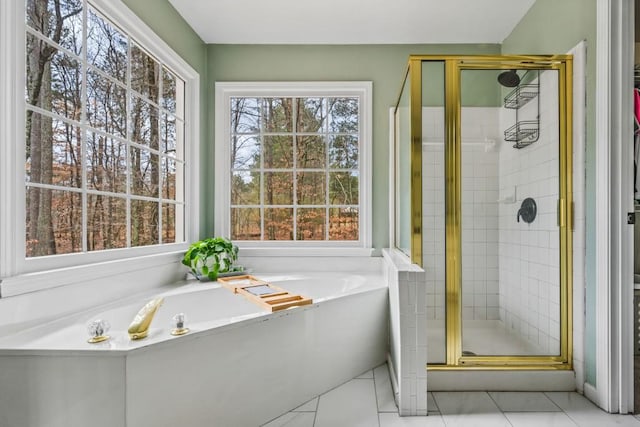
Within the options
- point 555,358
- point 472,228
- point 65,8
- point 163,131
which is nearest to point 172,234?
point 163,131

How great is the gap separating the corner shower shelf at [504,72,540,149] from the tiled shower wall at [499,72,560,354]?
0.08ft

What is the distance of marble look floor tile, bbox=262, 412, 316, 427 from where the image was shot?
1.56 meters

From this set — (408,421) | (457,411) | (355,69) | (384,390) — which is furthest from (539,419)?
(355,69)

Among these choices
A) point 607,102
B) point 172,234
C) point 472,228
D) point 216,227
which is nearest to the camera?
point 607,102

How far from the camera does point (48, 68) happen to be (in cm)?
150

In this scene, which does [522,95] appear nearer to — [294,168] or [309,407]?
[294,168]

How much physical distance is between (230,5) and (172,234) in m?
1.62

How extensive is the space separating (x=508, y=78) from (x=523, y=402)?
1.75 meters

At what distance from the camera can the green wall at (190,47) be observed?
6.85ft

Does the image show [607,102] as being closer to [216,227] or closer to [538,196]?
[538,196]

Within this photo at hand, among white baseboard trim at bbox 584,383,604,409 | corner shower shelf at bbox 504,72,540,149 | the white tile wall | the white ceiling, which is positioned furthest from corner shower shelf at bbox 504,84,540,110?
white baseboard trim at bbox 584,383,604,409

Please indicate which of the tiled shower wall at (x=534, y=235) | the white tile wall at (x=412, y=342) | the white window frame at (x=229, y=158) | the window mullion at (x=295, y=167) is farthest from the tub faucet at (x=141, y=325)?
the tiled shower wall at (x=534, y=235)

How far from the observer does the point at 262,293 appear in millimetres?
2043

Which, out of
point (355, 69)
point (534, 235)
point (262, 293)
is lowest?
point (262, 293)
